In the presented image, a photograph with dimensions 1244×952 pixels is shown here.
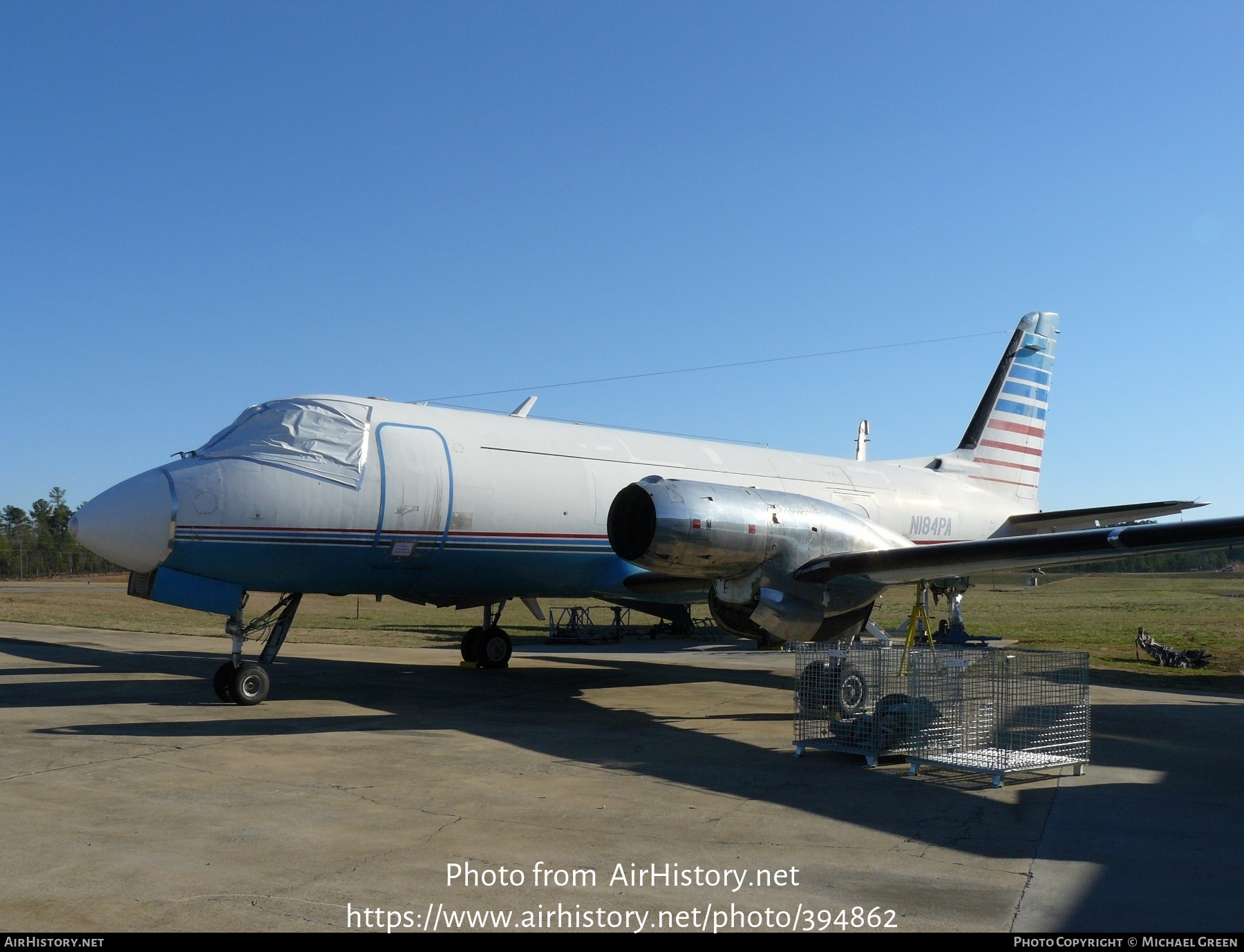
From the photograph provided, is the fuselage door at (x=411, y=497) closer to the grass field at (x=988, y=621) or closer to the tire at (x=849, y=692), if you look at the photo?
the tire at (x=849, y=692)

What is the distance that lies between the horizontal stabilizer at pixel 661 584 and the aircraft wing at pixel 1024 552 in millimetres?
2304

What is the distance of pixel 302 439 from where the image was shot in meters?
12.4

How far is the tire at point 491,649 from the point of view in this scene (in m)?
17.3

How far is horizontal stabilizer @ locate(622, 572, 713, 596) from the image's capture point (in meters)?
13.9

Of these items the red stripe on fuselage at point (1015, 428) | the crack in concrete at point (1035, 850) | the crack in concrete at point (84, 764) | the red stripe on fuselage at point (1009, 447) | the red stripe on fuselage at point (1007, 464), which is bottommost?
the crack in concrete at point (84, 764)

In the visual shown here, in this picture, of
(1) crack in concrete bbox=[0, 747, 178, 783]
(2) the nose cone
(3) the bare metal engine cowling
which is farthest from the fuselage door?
(1) crack in concrete bbox=[0, 747, 178, 783]

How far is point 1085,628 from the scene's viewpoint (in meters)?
32.8

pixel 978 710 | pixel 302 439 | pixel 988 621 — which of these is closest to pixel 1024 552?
pixel 978 710

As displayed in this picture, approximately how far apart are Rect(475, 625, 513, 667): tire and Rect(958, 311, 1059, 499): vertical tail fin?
10.2m

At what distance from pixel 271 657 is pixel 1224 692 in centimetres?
1450

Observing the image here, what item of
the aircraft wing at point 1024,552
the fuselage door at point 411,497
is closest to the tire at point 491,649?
the fuselage door at point 411,497

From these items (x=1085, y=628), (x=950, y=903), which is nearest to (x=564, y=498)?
(x=950, y=903)

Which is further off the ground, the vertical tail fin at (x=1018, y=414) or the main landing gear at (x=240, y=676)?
the vertical tail fin at (x=1018, y=414)

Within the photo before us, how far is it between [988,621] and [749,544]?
28958 mm
